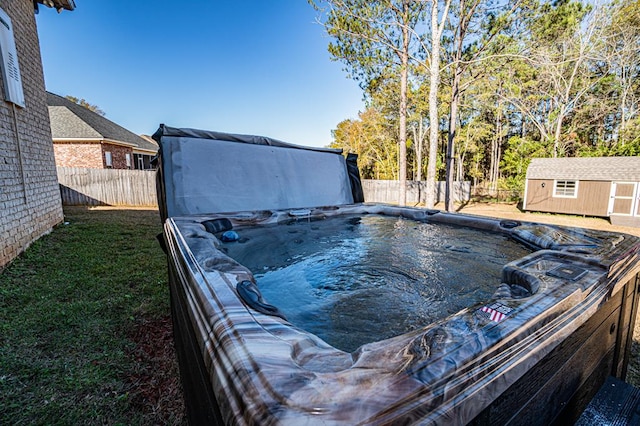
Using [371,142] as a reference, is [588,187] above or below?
below

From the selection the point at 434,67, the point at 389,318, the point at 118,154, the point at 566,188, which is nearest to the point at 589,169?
the point at 566,188

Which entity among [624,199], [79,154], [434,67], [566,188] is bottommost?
[624,199]

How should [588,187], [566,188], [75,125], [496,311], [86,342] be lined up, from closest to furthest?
[496,311] < [86,342] < [588,187] < [566,188] < [75,125]

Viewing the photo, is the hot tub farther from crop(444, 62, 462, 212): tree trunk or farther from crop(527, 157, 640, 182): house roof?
crop(527, 157, 640, 182): house roof

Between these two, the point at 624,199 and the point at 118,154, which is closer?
the point at 624,199

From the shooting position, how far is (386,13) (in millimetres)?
8078

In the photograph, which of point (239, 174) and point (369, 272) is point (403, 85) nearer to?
point (239, 174)

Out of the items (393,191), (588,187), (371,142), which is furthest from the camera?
(371,142)

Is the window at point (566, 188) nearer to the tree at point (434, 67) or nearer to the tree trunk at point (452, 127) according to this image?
the tree trunk at point (452, 127)

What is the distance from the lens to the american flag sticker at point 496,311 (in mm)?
810

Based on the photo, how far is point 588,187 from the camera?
9891 millimetres

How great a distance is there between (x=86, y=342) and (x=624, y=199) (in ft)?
43.6

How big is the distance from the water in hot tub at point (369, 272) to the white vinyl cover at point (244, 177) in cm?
69

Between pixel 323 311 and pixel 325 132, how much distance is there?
75.9 ft
